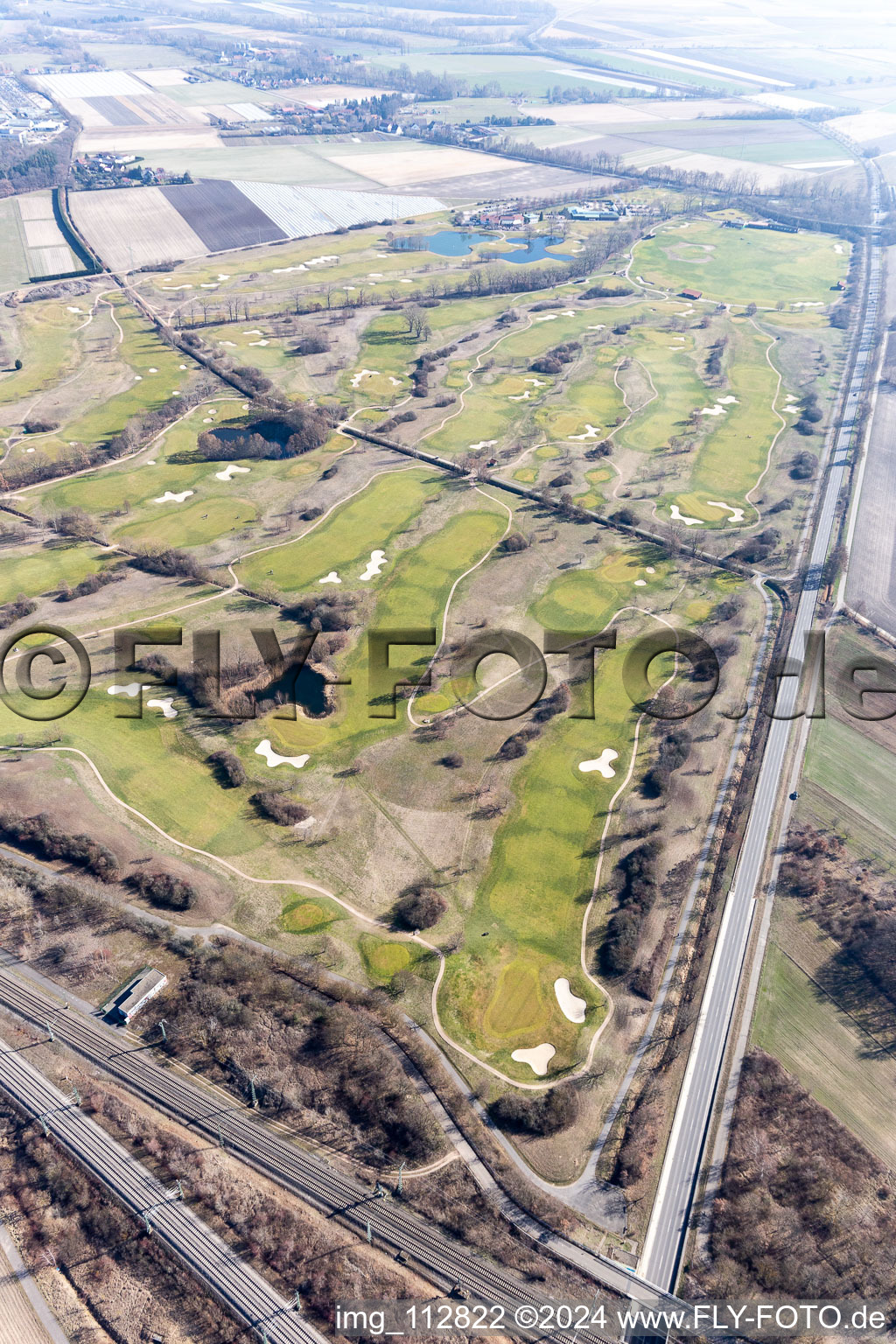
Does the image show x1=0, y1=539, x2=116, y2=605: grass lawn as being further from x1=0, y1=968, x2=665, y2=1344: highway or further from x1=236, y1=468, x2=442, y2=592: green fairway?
x1=0, y1=968, x2=665, y2=1344: highway

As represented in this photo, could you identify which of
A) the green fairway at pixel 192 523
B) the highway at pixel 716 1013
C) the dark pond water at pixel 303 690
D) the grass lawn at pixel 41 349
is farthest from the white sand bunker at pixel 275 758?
the grass lawn at pixel 41 349

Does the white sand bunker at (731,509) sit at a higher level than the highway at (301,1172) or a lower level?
higher

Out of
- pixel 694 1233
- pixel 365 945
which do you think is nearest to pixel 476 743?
pixel 365 945

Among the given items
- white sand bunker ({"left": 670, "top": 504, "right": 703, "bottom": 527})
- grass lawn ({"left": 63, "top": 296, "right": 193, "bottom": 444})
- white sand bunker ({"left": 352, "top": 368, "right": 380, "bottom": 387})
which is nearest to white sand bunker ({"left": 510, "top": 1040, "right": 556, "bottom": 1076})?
white sand bunker ({"left": 670, "top": 504, "right": 703, "bottom": 527})

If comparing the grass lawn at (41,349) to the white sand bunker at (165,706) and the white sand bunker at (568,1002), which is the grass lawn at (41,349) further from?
the white sand bunker at (568,1002)

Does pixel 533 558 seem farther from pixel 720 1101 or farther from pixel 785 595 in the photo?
pixel 720 1101

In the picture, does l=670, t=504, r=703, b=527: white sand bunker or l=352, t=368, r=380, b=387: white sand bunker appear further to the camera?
l=352, t=368, r=380, b=387: white sand bunker

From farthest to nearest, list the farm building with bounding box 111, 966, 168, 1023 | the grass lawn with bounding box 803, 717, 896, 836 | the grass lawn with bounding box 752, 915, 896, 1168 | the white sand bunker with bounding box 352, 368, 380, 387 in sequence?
the white sand bunker with bounding box 352, 368, 380, 387, the grass lawn with bounding box 803, 717, 896, 836, the farm building with bounding box 111, 966, 168, 1023, the grass lawn with bounding box 752, 915, 896, 1168
